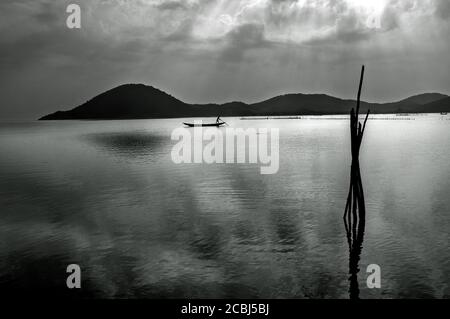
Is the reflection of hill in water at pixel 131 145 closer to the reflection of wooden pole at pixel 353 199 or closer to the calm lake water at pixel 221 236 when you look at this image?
the calm lake water at pixel 221 236

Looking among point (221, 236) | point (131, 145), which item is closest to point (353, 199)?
point (221, 236)

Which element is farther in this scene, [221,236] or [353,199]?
[353,199]

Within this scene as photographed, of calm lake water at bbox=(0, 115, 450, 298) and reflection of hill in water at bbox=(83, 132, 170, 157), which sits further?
reflection of hill in water at bbox=(83, 132, 170, 157)

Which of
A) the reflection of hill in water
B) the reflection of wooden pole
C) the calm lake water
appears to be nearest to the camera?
the calm lake water

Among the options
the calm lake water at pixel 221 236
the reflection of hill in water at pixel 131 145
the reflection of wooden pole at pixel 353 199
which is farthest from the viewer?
the reflection of hill in water at pixel 131 145

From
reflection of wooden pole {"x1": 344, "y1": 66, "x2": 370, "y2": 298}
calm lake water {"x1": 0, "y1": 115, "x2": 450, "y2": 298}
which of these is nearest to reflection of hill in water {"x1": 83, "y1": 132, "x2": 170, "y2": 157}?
calm lake water {"x1": 0, "y1": 115, "x2": 450, "y2": 298}

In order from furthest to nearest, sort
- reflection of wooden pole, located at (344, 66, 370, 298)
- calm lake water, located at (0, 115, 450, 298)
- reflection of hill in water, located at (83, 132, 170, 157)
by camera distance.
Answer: reflection of hill in water, located at (83, 132, 170, 157) → reflection of wooden pole, located at (344, 66, 370, 298) → calm lake water, located at (0, 115, 450, 298)

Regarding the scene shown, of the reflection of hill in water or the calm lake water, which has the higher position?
the reflection of hill in water

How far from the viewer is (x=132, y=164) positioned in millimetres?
44969

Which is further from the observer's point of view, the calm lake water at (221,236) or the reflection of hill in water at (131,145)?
the reflection of hill in water at (131,145)

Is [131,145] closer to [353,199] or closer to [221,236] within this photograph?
[221,236]

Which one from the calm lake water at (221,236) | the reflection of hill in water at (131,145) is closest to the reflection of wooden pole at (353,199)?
the calm lake water at (221,236)

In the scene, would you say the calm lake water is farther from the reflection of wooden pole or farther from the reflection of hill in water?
the reflection of hill in water

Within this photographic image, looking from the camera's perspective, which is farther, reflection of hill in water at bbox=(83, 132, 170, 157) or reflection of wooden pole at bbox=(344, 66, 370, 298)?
reflection of hill in water at bbox=(83, 132, 170, 157)
